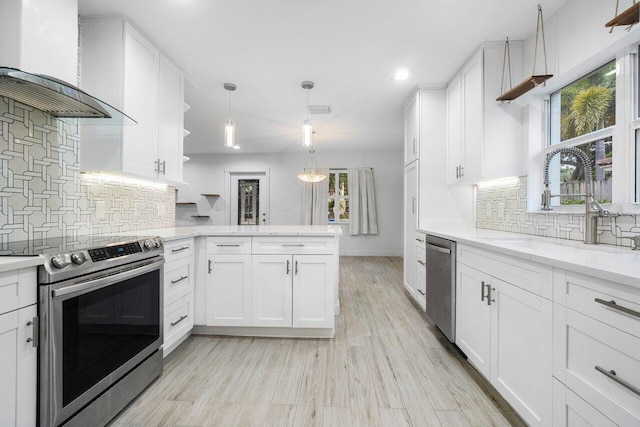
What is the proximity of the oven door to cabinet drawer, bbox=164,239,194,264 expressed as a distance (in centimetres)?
24

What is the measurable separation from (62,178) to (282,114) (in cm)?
294

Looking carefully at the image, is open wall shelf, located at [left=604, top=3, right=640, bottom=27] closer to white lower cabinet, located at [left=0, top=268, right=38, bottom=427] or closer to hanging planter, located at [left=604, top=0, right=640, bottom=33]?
hanging planter, located at [left=604, top=0, right=640, bottom=33]

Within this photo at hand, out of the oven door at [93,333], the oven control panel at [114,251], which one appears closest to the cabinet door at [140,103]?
the oven control panel at [114,251]

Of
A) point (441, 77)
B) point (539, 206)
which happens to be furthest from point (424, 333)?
point (441, 77)

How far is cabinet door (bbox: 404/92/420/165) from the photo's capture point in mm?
3236

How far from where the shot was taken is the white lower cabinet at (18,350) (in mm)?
995

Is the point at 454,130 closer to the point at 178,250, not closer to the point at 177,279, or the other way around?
the point at 178,250

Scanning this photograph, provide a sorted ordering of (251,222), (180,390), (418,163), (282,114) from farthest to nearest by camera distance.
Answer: (251,222), (282,114), (418,163), (180,390)

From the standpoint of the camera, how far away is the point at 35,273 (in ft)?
3.63

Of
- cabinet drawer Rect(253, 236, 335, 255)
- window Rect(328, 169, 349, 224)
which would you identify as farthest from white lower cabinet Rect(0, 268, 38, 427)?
window Rect(328, 169, 349, 224)

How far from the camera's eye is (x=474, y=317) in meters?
1.79

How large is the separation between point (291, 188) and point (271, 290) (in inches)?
193

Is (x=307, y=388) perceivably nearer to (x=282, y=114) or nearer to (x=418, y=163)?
(x=418, y=163)

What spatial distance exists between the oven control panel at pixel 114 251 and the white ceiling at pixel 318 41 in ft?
5.62
